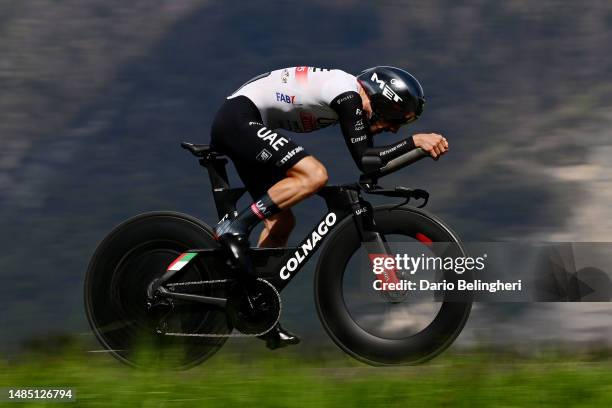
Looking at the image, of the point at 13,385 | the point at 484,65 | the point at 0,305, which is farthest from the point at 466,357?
the point at 484,65

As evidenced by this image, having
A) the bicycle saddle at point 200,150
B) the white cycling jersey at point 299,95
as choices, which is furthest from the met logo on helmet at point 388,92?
the bicycle saddle at point 200,150

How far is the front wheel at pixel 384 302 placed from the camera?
5668 millimetres

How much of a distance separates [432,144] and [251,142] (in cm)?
96

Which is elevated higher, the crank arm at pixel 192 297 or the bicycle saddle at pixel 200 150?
the bicycle saddle at pixel 200 150

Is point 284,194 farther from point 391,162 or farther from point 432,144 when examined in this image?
point 432,144

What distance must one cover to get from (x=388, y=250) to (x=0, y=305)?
599 centimetres

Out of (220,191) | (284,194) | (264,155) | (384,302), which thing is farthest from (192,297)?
(384,302)

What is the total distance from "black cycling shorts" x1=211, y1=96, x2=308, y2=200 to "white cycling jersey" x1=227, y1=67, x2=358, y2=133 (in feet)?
0.26

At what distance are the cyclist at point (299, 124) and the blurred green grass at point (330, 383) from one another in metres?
0.60

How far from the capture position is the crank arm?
5.80 meters

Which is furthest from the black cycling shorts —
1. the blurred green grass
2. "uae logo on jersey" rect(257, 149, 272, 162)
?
the blurred green grass

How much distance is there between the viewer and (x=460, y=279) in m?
5.66

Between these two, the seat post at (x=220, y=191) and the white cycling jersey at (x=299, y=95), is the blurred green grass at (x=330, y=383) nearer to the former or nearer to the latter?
the seat post at (x=220, y=191)

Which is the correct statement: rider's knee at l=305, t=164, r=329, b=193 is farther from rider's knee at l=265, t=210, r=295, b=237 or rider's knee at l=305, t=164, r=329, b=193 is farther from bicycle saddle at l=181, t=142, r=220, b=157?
bicycle saddle at l=181, t=142, r=220, b=157
